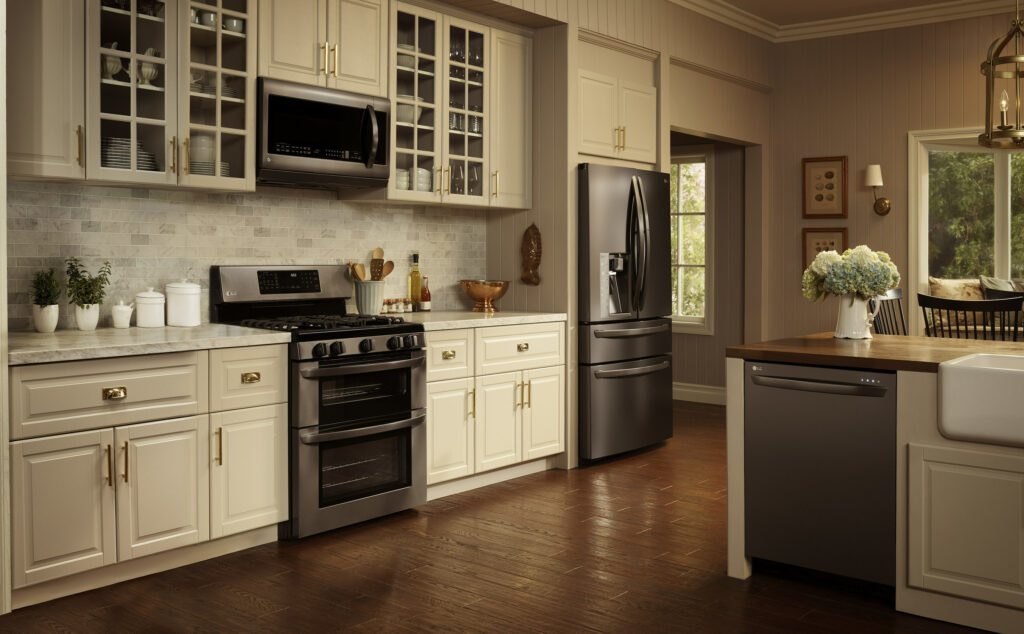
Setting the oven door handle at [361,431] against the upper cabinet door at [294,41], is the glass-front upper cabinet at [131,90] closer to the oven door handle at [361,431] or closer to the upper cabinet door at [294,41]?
the upper cabinet door at [294,41]

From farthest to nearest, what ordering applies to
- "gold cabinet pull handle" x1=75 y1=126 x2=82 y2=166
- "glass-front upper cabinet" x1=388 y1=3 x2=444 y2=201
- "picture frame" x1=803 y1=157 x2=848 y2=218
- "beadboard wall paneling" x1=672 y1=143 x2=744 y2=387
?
"beadboard wall paneling" x1=672 y1=143 x2=744 y2=387
"picture frame" x1=803 y1=157 x2=848 y2=218
"glass-front upper cabinet" x1=388 y1=3 x2=444 y2=201
"gold cabinet pull handle" x1=75 y1=126 x2=82 y2=166

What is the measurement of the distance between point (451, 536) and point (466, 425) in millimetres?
793

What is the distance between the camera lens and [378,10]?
440cm

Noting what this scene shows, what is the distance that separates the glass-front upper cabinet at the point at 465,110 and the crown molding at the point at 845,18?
1.71 meters

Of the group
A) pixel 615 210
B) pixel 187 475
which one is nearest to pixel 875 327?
pixel 615 210

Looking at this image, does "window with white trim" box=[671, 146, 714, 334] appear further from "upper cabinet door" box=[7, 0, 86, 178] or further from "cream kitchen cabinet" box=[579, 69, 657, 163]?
"upper cabinet door" box=[7, 0, 86, 178]

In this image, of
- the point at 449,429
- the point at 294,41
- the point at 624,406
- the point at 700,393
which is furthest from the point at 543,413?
the point at 700,393

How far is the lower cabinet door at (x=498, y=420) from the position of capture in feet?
15.2

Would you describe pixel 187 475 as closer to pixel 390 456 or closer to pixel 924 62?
pixel 390 456

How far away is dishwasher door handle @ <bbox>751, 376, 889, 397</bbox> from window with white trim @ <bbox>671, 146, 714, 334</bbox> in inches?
169

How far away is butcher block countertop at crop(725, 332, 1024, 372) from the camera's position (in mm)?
3012

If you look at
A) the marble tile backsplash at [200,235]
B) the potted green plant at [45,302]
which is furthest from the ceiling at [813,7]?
the potted green plant at [45,302]

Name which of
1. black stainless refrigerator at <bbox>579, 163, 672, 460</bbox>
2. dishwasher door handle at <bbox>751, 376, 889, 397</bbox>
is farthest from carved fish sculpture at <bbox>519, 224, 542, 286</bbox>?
dishwasher door handle at <bbox>751, 376, 889, 397</bbox>

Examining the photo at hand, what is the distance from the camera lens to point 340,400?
3.87 m
